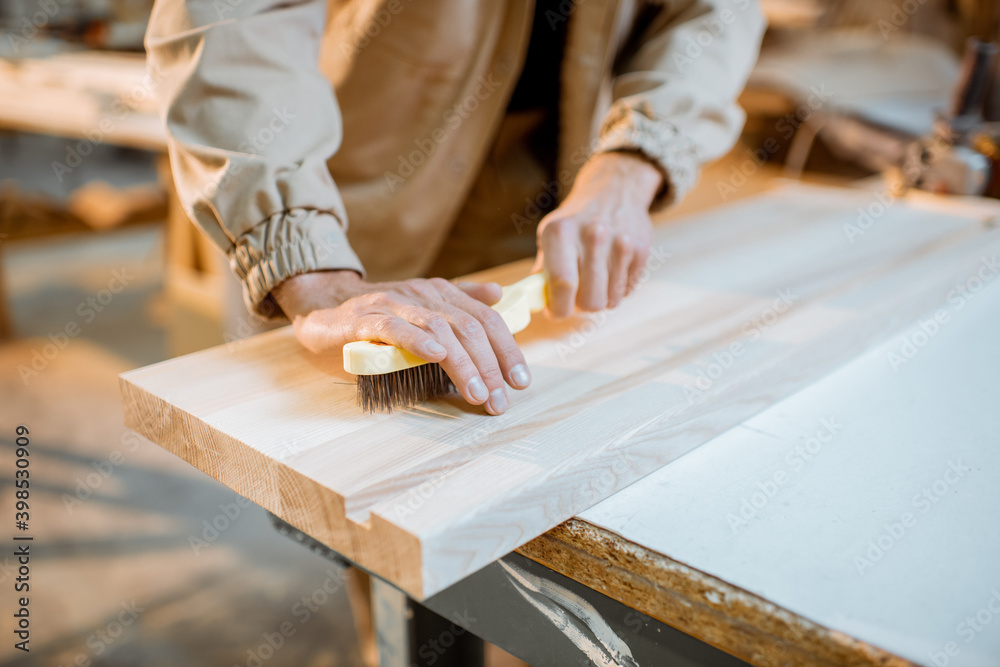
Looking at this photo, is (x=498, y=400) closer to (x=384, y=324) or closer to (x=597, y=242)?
(x=384, y=324)

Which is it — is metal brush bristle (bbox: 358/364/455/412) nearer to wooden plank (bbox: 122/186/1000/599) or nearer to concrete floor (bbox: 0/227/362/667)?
wooden plank (bbox: 122/186/1000/599)

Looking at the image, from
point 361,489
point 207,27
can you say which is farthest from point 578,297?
point 207,27

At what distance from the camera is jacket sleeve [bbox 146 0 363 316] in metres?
0.72

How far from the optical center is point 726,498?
1.89ft

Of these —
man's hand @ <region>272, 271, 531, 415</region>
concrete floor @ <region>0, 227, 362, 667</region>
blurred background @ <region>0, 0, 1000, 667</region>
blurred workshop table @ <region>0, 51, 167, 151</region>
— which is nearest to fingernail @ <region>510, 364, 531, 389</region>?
man's hand @ <region>272, 271, 531, 415</region>

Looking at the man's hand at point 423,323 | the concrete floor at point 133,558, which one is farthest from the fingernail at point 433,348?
the concrete floor at point 133,558

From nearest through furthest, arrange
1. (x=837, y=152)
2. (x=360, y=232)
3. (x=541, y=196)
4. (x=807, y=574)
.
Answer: (x=807, y=574) → (x=360, y=232) → (x=541, y=196) → (x=837, y=152)

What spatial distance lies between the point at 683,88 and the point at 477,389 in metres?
0.58

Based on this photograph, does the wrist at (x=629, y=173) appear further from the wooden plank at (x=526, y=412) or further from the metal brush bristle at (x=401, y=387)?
the metal brush bristle at (x=401, y=387)

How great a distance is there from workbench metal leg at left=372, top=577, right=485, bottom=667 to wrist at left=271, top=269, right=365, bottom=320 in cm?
35

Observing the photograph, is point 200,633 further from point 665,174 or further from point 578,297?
point 665,174

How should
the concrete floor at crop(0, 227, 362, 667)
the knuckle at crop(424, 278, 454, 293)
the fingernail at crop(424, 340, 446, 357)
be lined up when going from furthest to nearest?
1. the concrete floor at crop(0, 227, 362, 667)
2. the knuckle at crop(424, 278, 454, 293)
3. the fingernail at crop(424, 340, 446, 357)

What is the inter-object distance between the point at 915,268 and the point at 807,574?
2.29ft

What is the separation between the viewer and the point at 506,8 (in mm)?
1023
